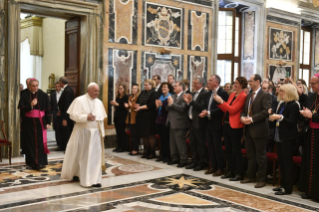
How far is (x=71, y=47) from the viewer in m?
9.76

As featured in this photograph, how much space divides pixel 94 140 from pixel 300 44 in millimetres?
11760

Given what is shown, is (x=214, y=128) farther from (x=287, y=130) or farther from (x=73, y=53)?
(x=73, y=53)

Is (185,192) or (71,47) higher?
(71,47)

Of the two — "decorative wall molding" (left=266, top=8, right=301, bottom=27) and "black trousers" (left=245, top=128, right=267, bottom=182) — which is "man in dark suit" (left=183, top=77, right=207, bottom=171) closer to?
"black trousers" (left=245, top=128, right=267, bottom=182)

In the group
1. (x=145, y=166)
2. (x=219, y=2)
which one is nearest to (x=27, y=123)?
(x=145, y=166)

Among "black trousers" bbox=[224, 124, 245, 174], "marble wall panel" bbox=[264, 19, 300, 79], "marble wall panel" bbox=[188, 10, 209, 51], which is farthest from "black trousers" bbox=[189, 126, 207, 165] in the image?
"marble wall panel" bbox=[264, 19, 300, 79]

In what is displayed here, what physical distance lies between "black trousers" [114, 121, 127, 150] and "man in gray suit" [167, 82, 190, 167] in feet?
5.93

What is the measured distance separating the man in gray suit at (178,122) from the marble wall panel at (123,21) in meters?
2.84

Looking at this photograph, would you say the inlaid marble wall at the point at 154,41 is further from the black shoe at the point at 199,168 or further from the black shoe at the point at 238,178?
the black shoe at the point at 238,178

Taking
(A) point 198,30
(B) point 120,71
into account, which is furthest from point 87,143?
(A) point 198,30

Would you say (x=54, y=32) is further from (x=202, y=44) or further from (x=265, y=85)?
(x=265, y=85)

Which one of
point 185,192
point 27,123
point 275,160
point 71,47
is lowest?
point 185,192

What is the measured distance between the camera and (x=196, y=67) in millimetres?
11242

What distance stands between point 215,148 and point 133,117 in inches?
98.6
